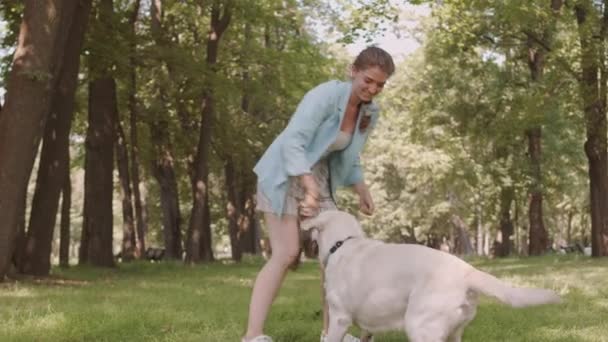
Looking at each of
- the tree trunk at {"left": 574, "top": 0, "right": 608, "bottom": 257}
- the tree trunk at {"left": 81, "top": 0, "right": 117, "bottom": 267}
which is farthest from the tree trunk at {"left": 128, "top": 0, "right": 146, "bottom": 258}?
the tree trunk at {"left": 574, "top": 0, "right": 608, "bottom": 257}

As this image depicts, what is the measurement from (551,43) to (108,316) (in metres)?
→ 21.8

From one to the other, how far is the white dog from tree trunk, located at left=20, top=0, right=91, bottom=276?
1014 cm

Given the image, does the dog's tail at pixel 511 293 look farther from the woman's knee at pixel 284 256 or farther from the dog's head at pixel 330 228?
the woman's knee at pixel 284 256

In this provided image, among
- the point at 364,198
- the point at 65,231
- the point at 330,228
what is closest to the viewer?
the point at 330,228

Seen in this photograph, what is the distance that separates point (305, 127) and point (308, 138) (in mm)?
84

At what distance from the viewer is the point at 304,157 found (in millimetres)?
5551

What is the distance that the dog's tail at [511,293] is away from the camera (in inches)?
168

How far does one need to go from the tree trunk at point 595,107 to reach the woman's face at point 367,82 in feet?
57.5

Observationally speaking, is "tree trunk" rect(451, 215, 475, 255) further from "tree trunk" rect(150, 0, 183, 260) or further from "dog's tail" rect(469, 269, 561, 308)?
"dog's tail" rect(469, 269, 561, 308)

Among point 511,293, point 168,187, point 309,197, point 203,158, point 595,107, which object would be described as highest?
point 595,107

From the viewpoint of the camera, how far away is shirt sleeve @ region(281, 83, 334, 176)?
553 centimetres

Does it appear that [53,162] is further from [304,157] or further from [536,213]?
[536,213]

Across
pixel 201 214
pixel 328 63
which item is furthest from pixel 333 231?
pixel 328 63

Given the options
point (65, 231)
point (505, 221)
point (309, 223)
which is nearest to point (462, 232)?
point (505, 221)
